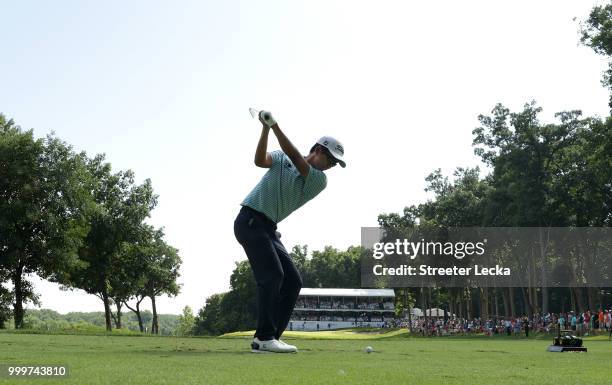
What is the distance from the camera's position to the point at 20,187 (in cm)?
4894

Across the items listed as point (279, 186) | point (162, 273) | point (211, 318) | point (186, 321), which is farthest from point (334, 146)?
point (186, 321)

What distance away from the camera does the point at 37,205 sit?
49250mm

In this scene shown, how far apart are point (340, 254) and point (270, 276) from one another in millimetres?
142736

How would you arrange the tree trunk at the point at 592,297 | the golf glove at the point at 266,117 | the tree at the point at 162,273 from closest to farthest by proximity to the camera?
the golf glove at the point at 266,117
the tree trunk at the point at 592,297
the tree at the point at 162,273

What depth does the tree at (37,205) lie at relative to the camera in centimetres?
4809

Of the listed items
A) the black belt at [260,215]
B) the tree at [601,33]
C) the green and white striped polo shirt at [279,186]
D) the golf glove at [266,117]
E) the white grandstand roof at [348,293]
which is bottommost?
the black belt at [260,215]

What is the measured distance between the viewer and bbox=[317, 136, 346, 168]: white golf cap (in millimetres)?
8398

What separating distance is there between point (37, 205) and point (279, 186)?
146ft

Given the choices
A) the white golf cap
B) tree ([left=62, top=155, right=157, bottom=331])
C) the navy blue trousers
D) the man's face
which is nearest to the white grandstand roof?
tree ([left=62, top=155, right=157, bottom=331])

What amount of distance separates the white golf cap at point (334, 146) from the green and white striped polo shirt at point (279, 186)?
0.92ft

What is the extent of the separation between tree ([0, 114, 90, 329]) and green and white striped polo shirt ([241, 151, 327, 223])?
4280 cm

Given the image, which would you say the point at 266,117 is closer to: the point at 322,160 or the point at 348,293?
the point at 322,160

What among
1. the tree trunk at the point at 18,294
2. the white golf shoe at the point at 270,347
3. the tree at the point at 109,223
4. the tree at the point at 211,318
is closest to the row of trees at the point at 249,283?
the tree at the point at 211,318

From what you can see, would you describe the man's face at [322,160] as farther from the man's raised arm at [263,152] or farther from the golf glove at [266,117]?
the golf glove at [266,117]
